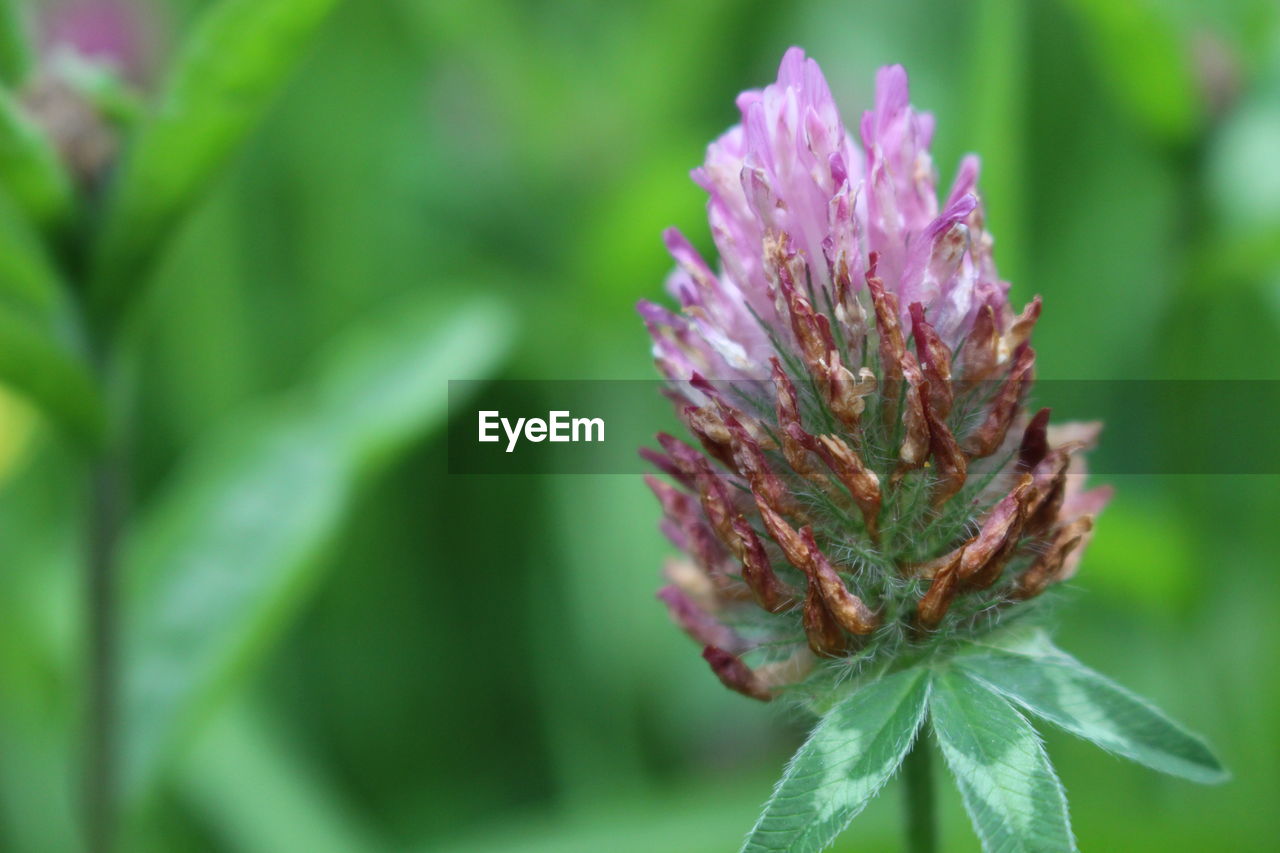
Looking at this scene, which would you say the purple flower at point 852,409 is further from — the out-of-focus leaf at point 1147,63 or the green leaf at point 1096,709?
the out-of-focus leaf at point 1147,63

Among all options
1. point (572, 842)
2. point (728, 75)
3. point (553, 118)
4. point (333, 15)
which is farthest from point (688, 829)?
point (333, 15)

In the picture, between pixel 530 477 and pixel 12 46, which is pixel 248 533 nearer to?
pixel 12 46

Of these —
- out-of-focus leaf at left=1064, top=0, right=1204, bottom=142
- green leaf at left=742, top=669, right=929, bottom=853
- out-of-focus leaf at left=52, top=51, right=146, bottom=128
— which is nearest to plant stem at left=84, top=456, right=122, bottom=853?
out-of-focus leaf at left=52, top=51, right=146, bottom=128

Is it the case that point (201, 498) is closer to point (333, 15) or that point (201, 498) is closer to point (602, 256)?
point (602, 256)

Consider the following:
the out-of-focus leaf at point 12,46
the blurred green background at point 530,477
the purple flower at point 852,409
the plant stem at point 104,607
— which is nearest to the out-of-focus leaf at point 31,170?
the out-of-focus leaf at point 12,46

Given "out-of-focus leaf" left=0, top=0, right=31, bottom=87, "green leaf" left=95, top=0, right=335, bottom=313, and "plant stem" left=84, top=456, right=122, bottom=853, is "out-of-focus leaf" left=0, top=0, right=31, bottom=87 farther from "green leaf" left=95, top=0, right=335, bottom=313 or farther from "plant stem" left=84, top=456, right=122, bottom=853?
Result: "plant stem" left=84, top=456, right=122, bottom=853
